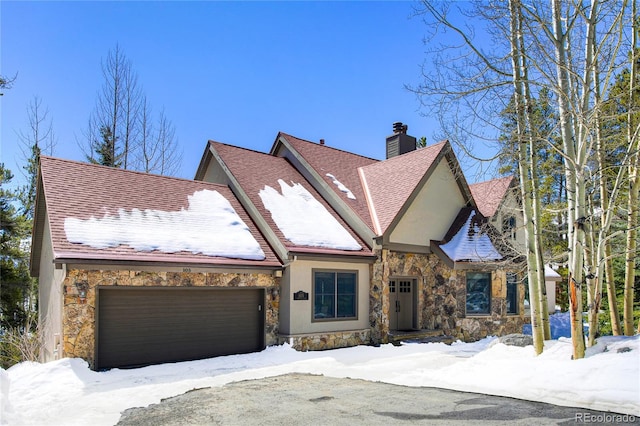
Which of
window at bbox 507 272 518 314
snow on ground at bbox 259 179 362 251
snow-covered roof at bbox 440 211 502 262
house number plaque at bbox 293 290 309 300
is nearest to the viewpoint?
house number plaque at bbox 293 290 309 300

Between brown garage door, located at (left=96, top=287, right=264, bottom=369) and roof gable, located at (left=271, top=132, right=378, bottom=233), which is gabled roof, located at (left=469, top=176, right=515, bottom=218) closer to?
roof gable, located at (left=271, top=132, right=378, bottom=233)

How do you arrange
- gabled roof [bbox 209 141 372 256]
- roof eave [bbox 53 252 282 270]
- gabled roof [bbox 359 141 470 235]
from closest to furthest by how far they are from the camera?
roof eave [bbox 53 252 282 270] → gabled roof [bbox 209 141 372 256] → gabled roof [bbox 359 141 470 235]

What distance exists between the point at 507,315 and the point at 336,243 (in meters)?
6.52

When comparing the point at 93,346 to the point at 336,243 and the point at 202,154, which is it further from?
the point at 202,154

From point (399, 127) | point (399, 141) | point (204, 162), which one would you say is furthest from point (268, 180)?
point (399, 127)

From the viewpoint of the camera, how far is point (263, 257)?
1181 centimetres

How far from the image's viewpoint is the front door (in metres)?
14.9

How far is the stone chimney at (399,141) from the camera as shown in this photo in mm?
19219

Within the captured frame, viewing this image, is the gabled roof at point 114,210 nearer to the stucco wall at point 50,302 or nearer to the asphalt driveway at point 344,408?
the stucco wall at point 50,302

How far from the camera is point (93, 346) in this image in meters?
9.34

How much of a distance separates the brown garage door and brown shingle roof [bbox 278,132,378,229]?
459 cm

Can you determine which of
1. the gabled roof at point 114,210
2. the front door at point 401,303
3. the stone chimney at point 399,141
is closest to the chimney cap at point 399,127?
the stone chimney at point 399,141

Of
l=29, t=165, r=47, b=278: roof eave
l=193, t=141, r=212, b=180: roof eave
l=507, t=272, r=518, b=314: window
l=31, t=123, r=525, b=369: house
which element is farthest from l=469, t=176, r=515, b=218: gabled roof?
l=29, t=165, r=47, b=278: roof eave

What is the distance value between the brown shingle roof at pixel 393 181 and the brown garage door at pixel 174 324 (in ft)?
15.0
